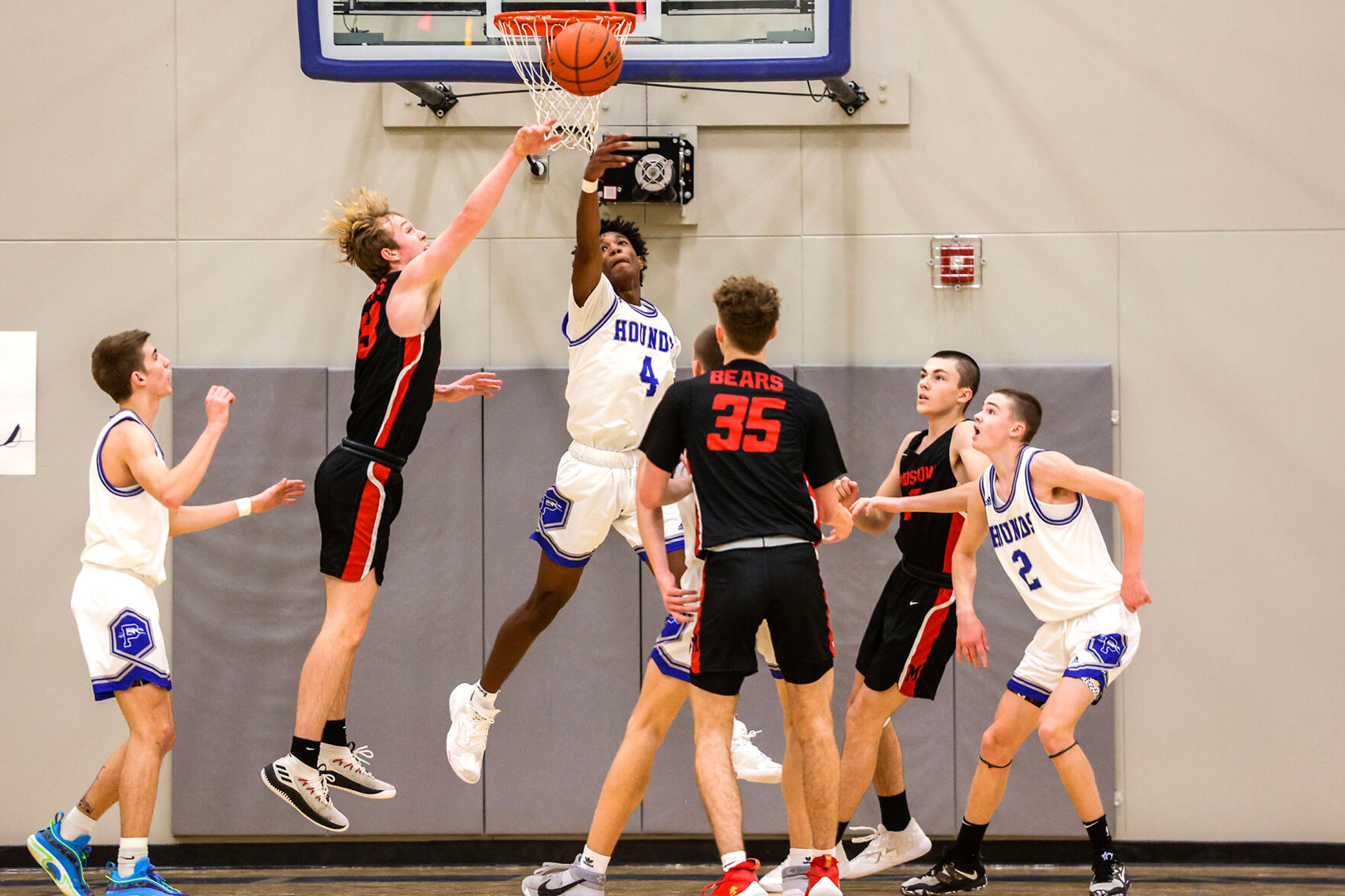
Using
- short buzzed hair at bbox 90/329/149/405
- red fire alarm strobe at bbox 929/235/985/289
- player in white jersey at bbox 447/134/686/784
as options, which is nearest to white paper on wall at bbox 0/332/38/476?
short buzzed hair at bbox 90/329/149/405

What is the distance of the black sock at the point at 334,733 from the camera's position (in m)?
4.63

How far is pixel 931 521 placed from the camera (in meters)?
4.87

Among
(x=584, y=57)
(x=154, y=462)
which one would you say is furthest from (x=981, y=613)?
(x=154, y=462)

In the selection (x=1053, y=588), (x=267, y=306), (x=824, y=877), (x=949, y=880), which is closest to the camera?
(x=824, y=877)

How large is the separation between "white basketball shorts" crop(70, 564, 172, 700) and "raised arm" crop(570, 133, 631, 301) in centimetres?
207

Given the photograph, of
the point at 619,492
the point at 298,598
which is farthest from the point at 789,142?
the point at 298,598

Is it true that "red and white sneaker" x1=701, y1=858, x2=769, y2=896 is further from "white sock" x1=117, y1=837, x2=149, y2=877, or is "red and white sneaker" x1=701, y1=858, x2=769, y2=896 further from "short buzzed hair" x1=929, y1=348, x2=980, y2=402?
"white sock" x1=117, y1=837, x2=149, y2=877

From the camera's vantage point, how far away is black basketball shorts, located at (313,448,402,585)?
14.6ft

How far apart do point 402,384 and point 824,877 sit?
2.34 metres

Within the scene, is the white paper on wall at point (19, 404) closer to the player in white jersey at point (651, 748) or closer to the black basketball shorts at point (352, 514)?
the black basketball shorts at point (352, 514)

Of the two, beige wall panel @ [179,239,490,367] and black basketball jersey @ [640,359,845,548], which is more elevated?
beige wall panel @ [179,239,490,367]

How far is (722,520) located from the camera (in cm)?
388

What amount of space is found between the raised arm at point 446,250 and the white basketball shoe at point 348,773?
A: 5.37 feet

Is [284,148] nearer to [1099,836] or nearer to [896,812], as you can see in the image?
[896,812]
